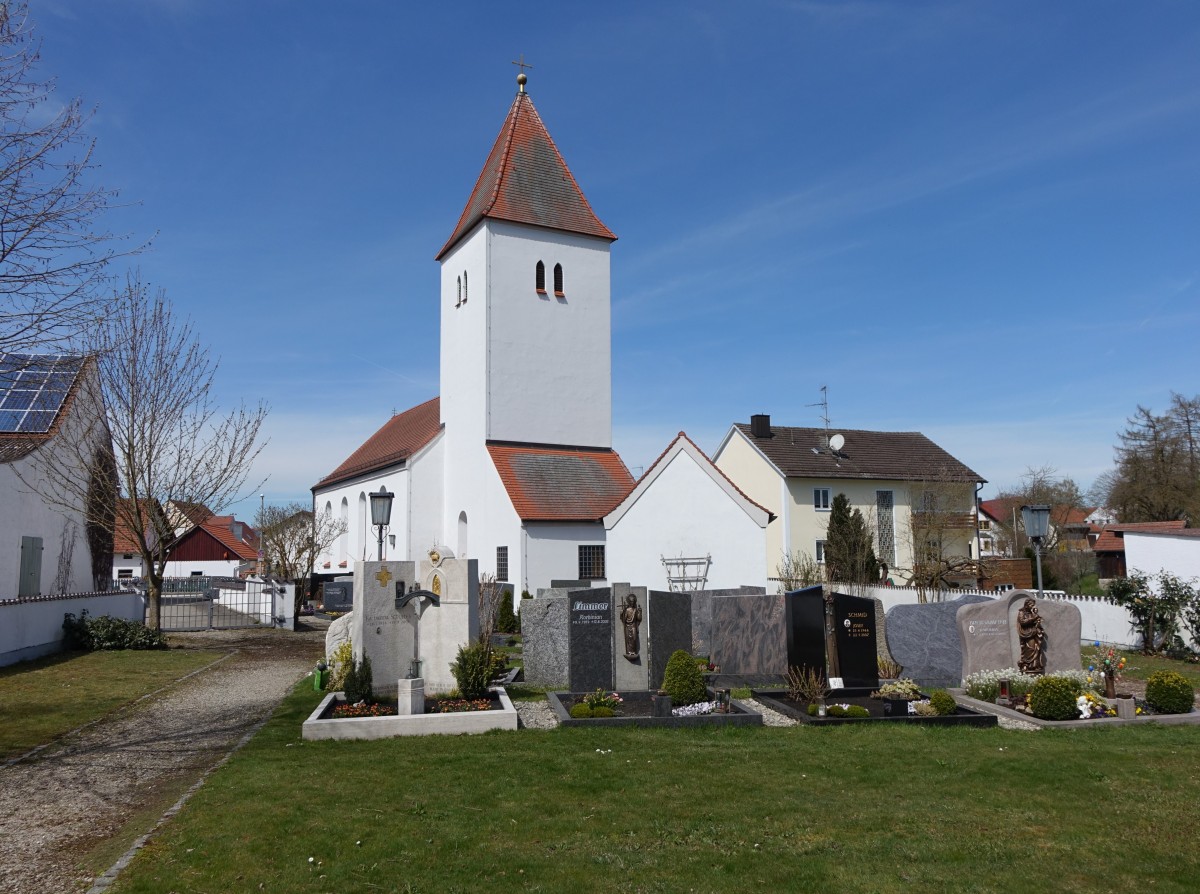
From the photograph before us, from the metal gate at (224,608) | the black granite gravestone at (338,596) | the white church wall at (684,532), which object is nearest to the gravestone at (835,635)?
the white church wall at (684,532)

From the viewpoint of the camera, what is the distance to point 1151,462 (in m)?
42.3

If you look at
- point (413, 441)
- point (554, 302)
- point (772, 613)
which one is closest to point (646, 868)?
point (772, 613)

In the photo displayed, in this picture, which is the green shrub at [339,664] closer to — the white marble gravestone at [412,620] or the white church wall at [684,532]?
the white marble gravestone at [412,620]

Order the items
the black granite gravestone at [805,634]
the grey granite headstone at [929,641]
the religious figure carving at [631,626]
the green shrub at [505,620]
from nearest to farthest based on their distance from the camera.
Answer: the black granite gravestone at [805,634] → the religious figure carving at [631,626] → the grey granite headstone at [929,641] → the green shrub at [505,620]

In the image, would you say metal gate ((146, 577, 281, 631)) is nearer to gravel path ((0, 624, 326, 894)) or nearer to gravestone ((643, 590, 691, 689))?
gravel path ((0, 624, 326, 894))

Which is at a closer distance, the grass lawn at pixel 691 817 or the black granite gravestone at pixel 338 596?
the grass lawn at pixel 691 817

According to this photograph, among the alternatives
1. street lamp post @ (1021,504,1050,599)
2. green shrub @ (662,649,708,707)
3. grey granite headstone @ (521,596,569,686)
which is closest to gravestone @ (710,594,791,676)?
grey granite headstone @ (521,596,569,686)

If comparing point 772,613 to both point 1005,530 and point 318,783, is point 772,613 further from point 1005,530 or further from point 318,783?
point 1005,530

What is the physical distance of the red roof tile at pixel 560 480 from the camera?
28766 millimetres

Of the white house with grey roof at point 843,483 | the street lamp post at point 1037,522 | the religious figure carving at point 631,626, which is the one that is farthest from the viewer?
the white house with grey roof at point 843,483

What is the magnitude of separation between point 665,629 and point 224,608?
2485 cm

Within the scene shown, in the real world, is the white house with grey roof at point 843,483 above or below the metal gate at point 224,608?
above

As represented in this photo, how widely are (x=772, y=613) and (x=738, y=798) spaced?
7.81 m

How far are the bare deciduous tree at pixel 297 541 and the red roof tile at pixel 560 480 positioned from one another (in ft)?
29.1
